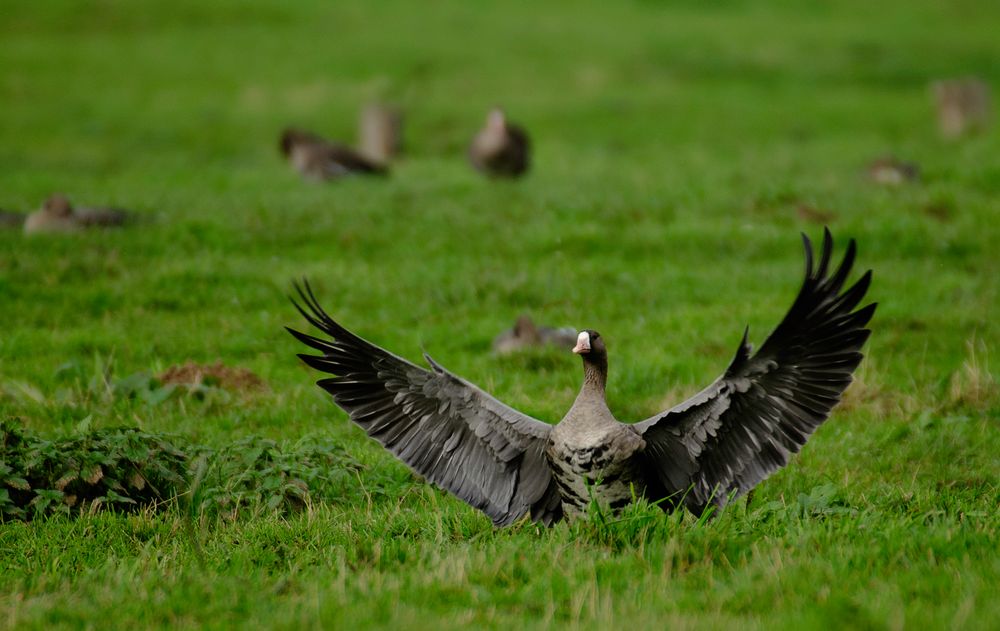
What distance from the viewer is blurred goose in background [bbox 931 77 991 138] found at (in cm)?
2227

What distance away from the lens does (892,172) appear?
1411cm

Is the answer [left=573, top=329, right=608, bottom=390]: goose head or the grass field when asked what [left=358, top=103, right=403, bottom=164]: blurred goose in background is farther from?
[left=573, top=329, right=608, bottom=390]: goose head

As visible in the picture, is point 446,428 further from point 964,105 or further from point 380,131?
point 964,105

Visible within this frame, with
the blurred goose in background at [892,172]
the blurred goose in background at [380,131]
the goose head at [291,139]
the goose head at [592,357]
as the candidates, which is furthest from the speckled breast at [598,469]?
the blurred goose in background at [380,131]

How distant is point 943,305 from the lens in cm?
1016

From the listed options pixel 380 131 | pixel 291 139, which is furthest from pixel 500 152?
pixel 380 131

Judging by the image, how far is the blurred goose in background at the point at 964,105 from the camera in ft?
73.0

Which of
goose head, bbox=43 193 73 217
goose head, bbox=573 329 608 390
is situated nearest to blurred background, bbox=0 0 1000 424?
goose head, bbox=43 193 73 217

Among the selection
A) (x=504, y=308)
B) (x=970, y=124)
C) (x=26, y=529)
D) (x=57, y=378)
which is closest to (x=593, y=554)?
(x=26, y=529)

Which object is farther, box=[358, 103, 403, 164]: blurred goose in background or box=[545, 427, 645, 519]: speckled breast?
box=[358, 103, 403, 164]: blurred goose in background

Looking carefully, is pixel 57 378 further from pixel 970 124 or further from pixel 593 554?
pixel 970 124

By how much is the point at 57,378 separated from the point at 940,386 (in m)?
6.10

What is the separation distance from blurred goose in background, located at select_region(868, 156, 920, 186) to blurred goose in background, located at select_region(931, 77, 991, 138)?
8725mm

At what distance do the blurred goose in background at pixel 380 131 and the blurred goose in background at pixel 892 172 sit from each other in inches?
378
